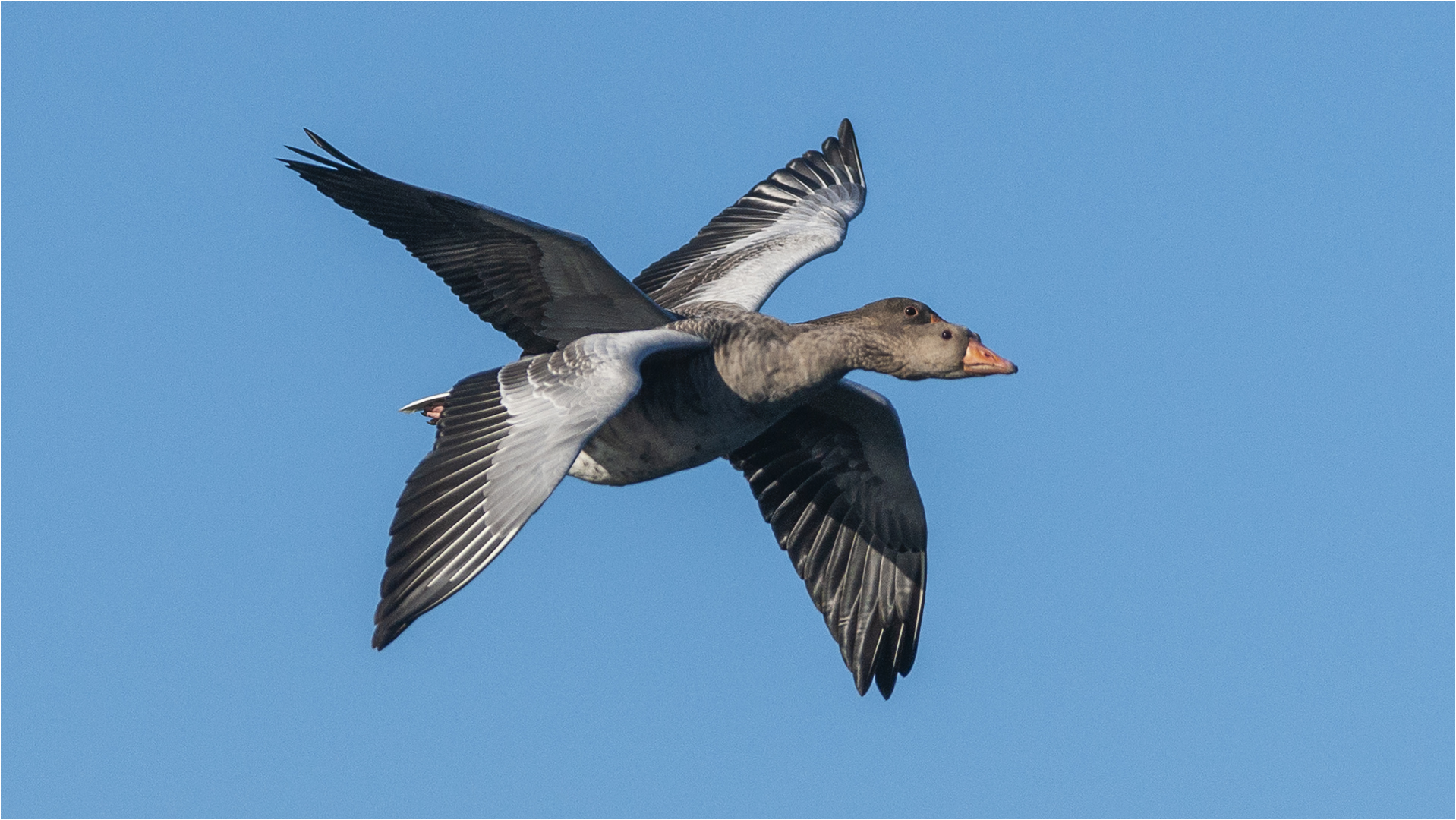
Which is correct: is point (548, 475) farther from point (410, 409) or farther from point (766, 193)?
point (766, 193)

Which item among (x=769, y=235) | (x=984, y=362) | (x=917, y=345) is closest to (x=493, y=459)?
(x=917, y=345)

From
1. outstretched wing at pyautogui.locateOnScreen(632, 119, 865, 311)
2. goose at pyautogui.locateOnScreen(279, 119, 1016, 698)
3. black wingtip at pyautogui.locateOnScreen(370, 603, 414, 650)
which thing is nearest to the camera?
black wingtip at pyautogui.locateOnScreen(370, 603, 414, 650)

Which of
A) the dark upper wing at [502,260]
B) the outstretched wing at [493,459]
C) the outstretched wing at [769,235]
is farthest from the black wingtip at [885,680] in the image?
the outstretched wing at [493,459]

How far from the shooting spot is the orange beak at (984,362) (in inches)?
482

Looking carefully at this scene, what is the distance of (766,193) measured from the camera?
17.1 metres

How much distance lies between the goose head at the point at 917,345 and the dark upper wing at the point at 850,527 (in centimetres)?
202

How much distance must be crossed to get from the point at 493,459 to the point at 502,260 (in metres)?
2.25

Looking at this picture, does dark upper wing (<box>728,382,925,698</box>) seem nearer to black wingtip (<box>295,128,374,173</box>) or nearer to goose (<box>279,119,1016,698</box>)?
goose (<box>279,119,1016,698</box>)

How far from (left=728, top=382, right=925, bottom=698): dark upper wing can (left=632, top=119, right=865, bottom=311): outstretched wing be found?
4.35 feet

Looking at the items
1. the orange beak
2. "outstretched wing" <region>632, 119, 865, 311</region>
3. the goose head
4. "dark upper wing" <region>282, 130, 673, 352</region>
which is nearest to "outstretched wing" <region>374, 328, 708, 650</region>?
"dark upper wing" <region>282, 130, 673, 352</region>

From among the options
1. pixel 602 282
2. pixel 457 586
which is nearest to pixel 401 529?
pixel 457 586

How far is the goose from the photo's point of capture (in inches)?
413

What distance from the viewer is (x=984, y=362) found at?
12.3 m

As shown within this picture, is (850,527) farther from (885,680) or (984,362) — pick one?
(984,362)
